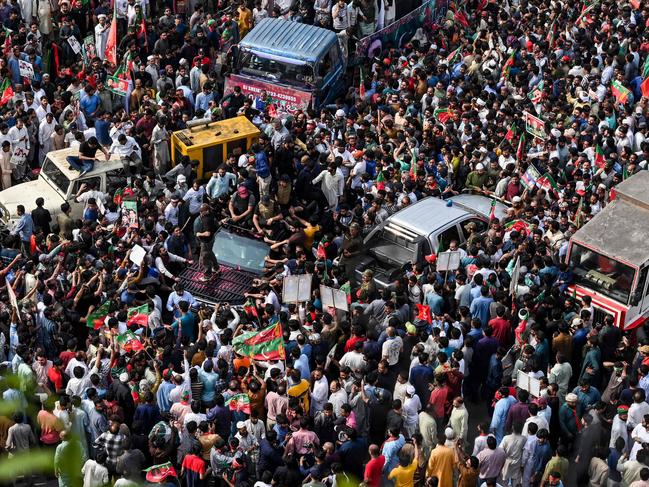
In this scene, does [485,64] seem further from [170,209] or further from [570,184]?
[170,209]

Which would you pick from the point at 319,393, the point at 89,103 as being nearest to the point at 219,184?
the point at 89,103

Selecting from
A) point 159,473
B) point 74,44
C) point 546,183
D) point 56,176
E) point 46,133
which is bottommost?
point 46,133

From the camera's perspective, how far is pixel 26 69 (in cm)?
2223

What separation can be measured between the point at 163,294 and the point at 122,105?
628cm

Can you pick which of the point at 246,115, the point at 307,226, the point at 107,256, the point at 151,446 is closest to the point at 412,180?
the point at 307,226

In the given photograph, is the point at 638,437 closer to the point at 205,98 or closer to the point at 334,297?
the point at 334,297

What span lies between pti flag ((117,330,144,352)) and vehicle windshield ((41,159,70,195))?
4929mm

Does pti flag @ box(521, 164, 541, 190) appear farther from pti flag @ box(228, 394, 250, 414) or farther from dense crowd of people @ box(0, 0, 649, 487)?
pti flag @ box(228, 394, 250, 414)

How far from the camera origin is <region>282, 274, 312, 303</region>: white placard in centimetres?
1553

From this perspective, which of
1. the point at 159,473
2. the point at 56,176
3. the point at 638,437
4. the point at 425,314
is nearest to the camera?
the point at 159,473

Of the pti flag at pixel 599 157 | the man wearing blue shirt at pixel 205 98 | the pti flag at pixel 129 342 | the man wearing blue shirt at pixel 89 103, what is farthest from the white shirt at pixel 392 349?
the man wearing blue shirt at pixel 89 103

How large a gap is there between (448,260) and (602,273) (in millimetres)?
2267

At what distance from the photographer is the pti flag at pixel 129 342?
14.6 m

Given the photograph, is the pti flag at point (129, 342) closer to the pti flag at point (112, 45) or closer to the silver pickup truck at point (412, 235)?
the silver pickup truck at point (412, 235)
